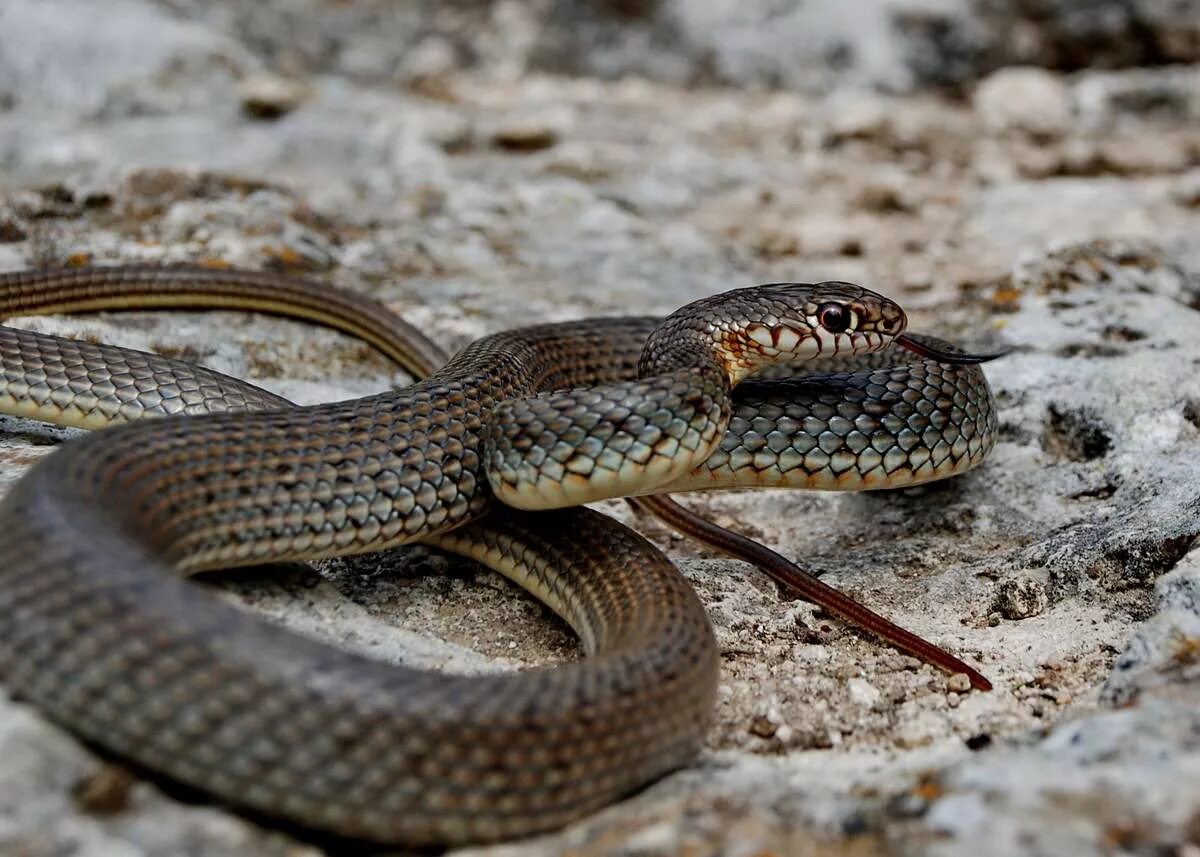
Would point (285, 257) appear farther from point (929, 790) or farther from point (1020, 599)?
point (929, 790)

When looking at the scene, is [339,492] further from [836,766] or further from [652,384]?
[836,766]

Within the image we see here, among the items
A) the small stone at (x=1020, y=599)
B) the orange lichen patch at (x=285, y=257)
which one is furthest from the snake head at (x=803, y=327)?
the orange lichen patch at (x=285, y=257)

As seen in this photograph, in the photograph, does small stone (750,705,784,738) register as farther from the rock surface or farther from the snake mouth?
the snake mouth

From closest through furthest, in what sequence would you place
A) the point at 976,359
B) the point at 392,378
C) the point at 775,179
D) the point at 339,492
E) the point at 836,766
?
the point at 836,766, the point at 339,492, the point at 976,359, the point at 392,378, the point at 775,179

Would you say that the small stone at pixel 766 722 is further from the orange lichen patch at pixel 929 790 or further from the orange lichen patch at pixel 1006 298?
the orange lichen patch at pixel 1006 298

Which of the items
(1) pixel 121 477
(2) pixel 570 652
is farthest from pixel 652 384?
(1) pixel 121 477

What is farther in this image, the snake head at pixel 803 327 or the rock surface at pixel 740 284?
the snake head at pixel 803 327
